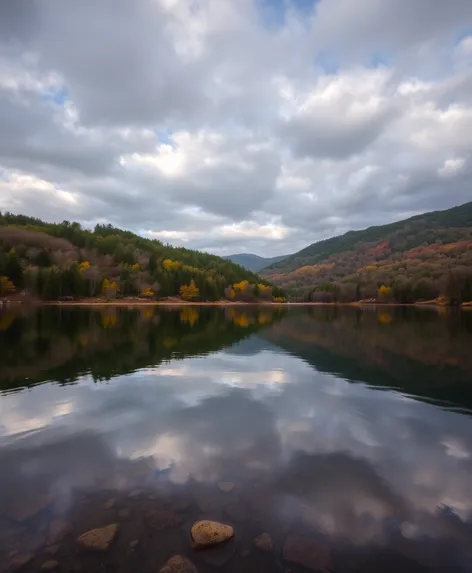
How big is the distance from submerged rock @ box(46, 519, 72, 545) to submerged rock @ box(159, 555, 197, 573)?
9.77ft

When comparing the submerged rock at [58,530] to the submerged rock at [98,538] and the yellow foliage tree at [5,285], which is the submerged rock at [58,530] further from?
the yellow foliage tree at [5,285]

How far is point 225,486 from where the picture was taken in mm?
11844

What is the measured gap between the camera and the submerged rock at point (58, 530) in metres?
8.83

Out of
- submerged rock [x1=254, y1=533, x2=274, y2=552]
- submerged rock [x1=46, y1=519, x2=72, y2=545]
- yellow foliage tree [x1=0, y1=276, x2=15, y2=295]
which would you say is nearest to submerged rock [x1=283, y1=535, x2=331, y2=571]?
submerged rock [x1=254, y1=533, x2=274, y2=552]

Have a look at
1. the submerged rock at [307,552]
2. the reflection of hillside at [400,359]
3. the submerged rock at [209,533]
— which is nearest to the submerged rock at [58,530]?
the submerged rock at [209,533]

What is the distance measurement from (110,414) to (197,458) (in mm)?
7529

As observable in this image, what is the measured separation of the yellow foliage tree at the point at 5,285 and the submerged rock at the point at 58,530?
7420 inches

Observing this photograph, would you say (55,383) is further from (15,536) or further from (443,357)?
(443,357)

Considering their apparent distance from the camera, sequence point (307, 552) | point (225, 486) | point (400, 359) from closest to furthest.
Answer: point (307, 552) < point (225, 486) < point (400, 359)

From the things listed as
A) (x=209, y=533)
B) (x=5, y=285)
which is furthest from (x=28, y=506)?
(x=5, y=285)

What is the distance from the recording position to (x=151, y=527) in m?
9.41

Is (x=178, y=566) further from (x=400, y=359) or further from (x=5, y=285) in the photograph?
(x=5, y=285)

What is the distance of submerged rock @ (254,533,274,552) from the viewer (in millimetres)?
8789

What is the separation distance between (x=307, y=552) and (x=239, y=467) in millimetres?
4850
